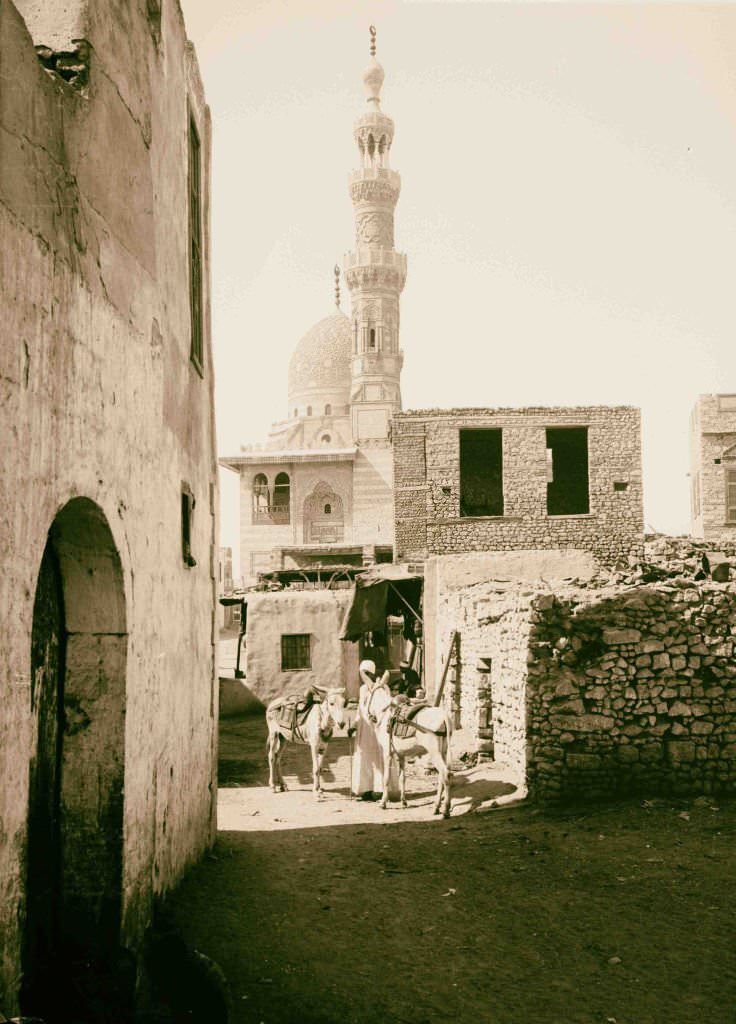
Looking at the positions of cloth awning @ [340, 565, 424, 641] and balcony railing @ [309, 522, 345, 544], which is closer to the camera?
cloth awning @ [340, 565, 424, 641]

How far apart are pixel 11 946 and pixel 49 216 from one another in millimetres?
2710

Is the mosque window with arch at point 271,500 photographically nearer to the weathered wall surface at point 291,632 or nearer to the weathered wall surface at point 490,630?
the weathered wall surface at point 291,632

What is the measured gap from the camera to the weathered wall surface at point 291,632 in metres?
19.4

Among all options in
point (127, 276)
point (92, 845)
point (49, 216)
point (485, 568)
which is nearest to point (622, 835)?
point (92, 845)

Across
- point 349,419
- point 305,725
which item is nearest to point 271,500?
point 349,419

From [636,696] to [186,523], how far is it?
492 cm

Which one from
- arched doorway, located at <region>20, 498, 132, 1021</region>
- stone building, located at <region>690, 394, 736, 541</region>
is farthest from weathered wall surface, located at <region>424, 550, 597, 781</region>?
stone building, located at <region>690, 394, 736, 541</region>

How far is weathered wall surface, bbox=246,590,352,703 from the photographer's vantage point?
1942 centimetres

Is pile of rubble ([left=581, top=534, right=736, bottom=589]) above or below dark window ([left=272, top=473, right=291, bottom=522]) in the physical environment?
below

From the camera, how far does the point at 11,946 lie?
3.19m

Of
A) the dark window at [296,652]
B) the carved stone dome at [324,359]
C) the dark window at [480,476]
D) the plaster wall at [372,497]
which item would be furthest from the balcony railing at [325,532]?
the dark window at [296,652]

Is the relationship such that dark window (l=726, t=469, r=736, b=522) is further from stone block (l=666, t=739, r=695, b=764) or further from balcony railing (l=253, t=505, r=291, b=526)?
stone block (l=666, t=739, r=695, b=764)

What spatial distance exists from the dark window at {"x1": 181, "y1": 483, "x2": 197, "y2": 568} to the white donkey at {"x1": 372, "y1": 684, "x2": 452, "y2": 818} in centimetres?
440

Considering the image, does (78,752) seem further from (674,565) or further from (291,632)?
(291,632)
